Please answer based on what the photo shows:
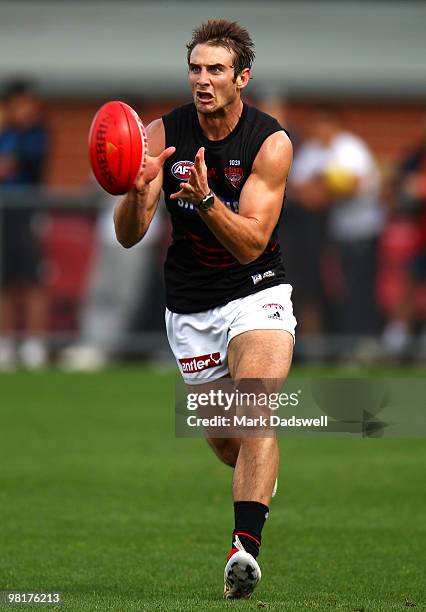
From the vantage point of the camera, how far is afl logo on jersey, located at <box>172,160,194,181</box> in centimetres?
739

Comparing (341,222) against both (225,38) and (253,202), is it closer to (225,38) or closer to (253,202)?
(225,38)

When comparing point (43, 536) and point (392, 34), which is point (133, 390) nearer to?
point (43, 536)

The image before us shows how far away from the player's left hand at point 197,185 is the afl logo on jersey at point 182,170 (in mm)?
568

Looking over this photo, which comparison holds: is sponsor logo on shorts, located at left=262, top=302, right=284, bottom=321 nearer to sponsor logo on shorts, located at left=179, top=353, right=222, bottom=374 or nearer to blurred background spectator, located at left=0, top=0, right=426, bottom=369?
sponsor logo on shorts, located at left=179, top=353, right=222, bottom=374

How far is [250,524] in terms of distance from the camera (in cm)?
685

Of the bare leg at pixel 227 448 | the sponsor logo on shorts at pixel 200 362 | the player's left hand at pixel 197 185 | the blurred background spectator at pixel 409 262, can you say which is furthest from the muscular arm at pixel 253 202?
the blurred background spectator at pixel 409 262

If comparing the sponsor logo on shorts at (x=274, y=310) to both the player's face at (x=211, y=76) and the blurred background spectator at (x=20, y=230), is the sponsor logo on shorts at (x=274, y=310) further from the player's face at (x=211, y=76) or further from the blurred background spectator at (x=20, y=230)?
the blurred background spectator at (x=20, y=230)

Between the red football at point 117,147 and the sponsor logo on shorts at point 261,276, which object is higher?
the red football at point 117,147

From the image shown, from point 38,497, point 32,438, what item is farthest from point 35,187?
point 38,497

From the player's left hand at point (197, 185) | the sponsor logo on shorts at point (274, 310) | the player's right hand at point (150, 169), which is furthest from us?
the sponsor logo on shorts at point (274, 310)

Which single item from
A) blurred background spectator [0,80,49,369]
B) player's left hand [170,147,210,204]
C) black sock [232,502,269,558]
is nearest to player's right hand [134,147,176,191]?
player's left hand [170,147,210,204]

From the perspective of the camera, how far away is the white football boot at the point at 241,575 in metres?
6.62

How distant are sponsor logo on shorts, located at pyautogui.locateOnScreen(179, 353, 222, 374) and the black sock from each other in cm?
86

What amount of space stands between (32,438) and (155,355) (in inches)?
191
